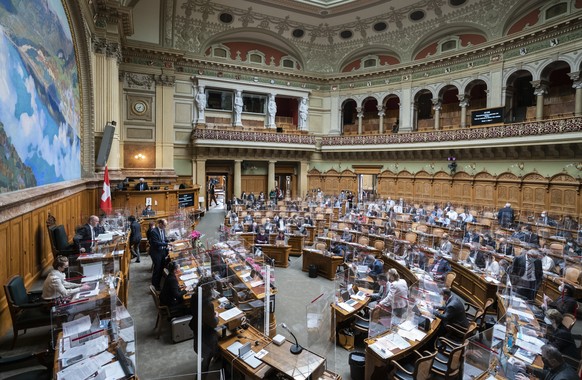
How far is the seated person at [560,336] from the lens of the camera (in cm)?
487

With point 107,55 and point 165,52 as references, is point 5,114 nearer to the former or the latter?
point 107,55

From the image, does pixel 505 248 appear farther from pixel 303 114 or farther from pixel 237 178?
pixel 303 114

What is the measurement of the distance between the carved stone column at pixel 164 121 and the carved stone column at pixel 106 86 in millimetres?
6006

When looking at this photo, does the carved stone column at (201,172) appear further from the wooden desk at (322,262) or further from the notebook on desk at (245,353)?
the notebook on desk at (245,353)

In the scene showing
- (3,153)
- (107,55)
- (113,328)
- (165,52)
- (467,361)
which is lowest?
(467,361)

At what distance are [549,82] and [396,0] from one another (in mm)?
11020

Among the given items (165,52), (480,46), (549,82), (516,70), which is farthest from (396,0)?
(165,52)

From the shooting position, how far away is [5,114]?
18.4 ft

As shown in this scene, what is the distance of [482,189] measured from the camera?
2011 centimetres

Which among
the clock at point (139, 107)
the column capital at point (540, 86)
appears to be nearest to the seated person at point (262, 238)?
the clock at point (139, 107)

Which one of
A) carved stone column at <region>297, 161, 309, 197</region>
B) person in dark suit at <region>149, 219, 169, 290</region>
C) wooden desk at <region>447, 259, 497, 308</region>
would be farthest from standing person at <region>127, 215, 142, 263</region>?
carved stone column at <region>297, 161, 309, 197</region>

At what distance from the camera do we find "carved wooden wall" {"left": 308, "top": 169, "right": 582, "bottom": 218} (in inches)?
655

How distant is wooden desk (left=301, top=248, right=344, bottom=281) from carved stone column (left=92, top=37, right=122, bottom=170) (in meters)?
10.2

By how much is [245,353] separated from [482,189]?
1994cm
